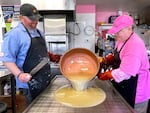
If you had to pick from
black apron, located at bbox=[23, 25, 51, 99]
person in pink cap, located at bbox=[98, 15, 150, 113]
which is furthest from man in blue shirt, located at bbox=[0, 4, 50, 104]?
person in pink cap, located at bbox=[98, 15, 150, 113]

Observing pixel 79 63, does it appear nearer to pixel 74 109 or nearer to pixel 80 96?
pixel 80 96

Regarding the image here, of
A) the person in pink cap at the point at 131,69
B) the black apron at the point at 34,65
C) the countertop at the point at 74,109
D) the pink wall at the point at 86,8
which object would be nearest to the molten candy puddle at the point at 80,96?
the countertop at the point at 74,109

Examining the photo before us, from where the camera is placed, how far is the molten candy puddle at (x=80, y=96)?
51.7 inches

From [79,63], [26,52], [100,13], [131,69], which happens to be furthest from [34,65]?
[100,13]

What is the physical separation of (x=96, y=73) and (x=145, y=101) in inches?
16.4

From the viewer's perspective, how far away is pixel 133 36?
4.98ft

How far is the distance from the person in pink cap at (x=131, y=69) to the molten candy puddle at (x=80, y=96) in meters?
0.14

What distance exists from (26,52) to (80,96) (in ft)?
1.93

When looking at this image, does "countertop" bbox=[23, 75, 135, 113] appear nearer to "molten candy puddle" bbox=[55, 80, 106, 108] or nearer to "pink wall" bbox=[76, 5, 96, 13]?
"molten candy puddle" bbox=[55, 80, 106, 108]

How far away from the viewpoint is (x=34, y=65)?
178 cm

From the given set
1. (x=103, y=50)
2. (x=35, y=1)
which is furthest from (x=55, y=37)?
(x=103, y=50)

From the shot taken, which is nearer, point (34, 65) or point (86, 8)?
point (34, 65)

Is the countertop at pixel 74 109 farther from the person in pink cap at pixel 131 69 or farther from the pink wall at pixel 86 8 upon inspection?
the pink wall at pixel 86 8

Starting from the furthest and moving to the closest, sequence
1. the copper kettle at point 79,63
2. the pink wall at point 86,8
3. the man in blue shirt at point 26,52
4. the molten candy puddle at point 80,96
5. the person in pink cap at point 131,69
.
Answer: the pink wall at point 86,8
the man in blue shirt at point 26,52
the copper kettle at point 79,63
the person in pink cap at point 131,69
the molten candy puddle at point 80,96
